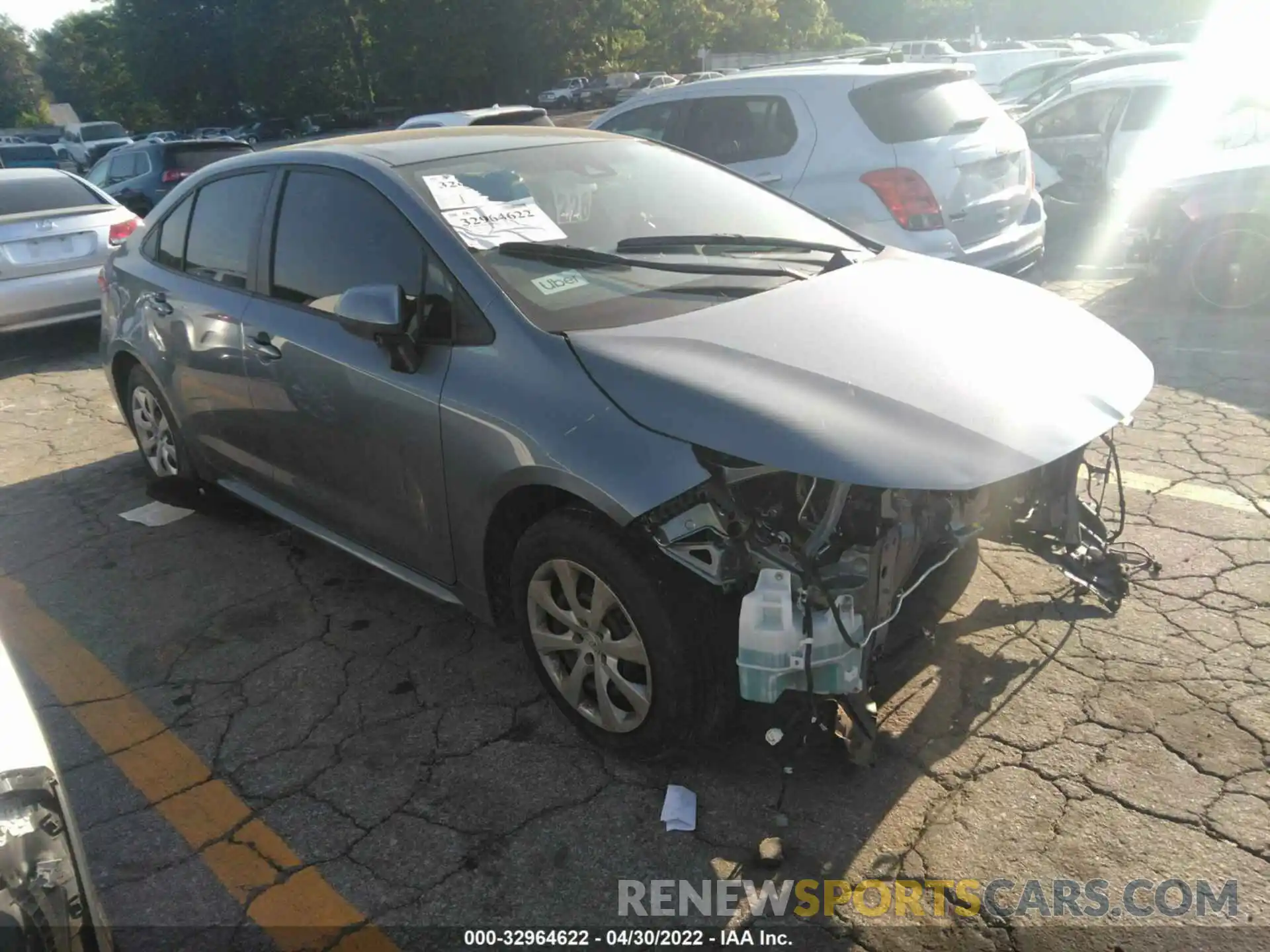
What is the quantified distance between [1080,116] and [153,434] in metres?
8.86

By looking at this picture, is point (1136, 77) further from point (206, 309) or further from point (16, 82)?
point (16, 82)

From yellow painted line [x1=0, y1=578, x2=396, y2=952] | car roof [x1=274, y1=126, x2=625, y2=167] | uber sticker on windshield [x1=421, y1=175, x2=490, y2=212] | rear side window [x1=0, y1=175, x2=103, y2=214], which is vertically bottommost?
yellow painted line [x1=0, y1=578, x2=396, y2=952]

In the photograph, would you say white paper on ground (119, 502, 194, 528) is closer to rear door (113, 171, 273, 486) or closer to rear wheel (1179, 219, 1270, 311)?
rear door (113, 171, 273, 486)

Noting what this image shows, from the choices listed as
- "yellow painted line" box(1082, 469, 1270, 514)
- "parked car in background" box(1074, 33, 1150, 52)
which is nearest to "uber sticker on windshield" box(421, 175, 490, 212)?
"yellow painted line" box(1082, 469, 1270, 514)

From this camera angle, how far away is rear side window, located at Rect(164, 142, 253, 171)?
531 inches

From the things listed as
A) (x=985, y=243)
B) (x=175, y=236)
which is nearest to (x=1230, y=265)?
(x=985, y=243)

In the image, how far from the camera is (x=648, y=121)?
7.29 meters

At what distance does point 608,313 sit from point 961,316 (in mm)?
1089

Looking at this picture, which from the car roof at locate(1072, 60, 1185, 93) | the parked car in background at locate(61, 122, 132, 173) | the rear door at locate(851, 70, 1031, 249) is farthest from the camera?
the parked car in background at locate(61, 122, 132, 173)

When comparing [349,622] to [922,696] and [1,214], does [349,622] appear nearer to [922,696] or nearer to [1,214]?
[922,696]

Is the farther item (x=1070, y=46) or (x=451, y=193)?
(x=1070, y=46)

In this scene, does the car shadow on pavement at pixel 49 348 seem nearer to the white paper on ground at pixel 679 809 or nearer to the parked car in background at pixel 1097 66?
the white paper on ground at pixel 679 809

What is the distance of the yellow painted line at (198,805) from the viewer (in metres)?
2.51

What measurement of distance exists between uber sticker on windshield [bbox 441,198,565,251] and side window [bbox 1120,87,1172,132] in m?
7.38
